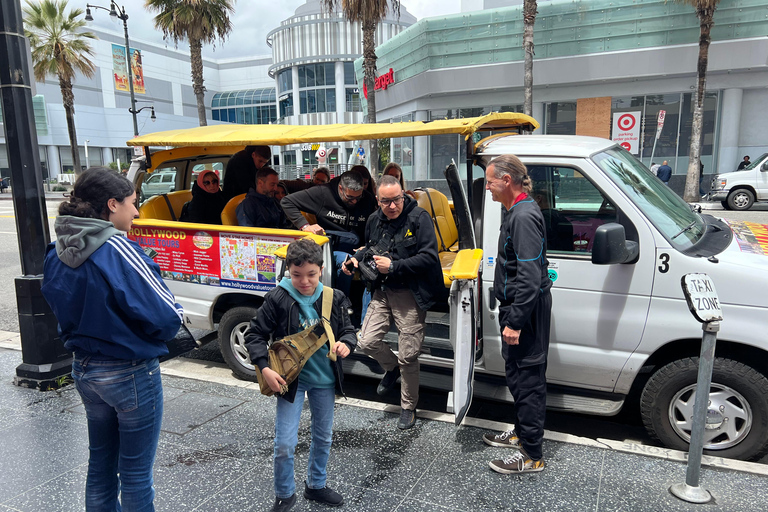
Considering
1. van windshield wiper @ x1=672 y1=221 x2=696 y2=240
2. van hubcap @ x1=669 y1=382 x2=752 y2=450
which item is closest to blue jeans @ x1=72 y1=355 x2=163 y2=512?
van hubcap @ x1=669 y1=382 x2=752 y2=450

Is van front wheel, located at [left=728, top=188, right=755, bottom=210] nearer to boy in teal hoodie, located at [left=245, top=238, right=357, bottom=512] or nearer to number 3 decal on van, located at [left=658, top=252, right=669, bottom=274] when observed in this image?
number 3 decal on van, located at [left=658, top=252, right=669, bottom=274]

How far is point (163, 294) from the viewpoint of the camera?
2.36 metres

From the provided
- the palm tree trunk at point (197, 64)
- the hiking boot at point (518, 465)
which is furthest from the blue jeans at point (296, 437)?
the palm tree trunk at point (197, 64)

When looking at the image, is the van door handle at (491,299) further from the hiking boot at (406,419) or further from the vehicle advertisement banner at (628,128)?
the vehicle advertisement banner at (628,128)

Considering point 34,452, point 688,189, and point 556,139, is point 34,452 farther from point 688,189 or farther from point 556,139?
point 688,189

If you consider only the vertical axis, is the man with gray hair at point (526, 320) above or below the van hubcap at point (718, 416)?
above

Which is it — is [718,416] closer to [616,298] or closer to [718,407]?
[718,407]

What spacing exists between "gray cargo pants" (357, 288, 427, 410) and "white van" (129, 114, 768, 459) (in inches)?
10.9

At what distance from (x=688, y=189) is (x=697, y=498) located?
2041 cm

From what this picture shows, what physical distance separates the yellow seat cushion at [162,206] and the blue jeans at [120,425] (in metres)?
3.62

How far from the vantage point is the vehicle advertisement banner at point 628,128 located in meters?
22.7

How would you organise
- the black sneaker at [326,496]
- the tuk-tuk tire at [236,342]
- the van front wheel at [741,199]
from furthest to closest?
the van front wheel at [741,199]
the tuk-tuk tire at [236,342]
the black sneaker at [326,496]

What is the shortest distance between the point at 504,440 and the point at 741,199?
58.2 feet

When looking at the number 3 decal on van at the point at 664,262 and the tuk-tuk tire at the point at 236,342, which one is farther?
the tuk-tuk tire at the point at 236,342
